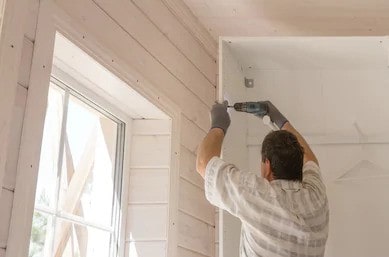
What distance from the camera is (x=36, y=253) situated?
5.27 ft

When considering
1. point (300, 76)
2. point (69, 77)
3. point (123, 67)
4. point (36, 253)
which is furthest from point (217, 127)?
point (300, 76)

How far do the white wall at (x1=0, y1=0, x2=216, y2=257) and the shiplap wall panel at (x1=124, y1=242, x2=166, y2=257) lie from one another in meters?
0.10


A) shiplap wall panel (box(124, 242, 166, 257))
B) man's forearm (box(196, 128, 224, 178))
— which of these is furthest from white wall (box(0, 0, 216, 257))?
man's forearm (box(196, 128, 224, 178))

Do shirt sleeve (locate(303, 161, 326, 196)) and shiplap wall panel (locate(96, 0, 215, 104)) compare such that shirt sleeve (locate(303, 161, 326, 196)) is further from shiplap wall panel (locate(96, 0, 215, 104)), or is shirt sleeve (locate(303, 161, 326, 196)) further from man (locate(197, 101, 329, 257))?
shiplap wall panel (locate(96, 0, 215, 104))

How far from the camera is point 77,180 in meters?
1.91

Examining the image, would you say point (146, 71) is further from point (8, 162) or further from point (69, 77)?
point (8, 162)

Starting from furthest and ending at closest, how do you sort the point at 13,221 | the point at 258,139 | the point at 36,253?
1. the point at 258,139
2. the point at 36,253
3. the point at 13,221

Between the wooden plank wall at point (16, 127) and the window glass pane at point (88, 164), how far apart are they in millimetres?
546

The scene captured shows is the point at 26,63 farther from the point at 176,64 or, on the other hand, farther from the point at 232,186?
the point at 176,64

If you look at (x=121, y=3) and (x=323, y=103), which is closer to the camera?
(x=121, y=3)

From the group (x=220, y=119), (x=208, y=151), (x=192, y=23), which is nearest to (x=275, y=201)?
(x=208, y=151)

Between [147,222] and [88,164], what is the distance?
334 mm

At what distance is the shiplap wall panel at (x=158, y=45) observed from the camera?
1.82m

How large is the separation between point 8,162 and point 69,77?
0.64 m
